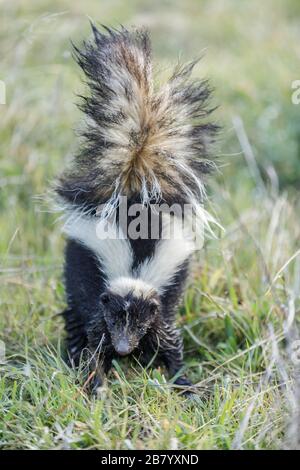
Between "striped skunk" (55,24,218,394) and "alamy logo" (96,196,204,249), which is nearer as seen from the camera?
"striped skunk" (55,24,218,394)

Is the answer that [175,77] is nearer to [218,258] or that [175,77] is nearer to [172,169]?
[172,169]

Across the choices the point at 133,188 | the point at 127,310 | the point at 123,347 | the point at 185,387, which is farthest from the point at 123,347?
the point at 133,188

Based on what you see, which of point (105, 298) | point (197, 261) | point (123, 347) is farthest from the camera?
point (197, 261)

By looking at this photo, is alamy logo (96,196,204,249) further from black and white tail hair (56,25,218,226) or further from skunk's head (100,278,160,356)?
skunk's head (100,278,160,356)

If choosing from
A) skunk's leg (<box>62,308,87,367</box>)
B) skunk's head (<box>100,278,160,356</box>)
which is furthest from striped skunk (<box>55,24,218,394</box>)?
skunk's leg (<box>62,308,87,367</box>)

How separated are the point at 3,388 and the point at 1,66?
3.83 meters

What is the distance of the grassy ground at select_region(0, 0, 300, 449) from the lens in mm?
3588

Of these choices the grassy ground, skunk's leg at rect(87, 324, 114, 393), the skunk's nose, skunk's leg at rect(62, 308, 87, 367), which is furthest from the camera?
skunk's leg at rect(62, 308, 87, 367)

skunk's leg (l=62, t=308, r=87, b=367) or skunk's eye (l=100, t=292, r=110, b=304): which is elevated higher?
skunk's eye (l=100, t=292, r=110, b=304)

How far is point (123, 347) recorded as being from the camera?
394 cm

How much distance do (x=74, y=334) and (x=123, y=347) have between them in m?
0.76

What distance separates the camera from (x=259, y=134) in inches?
291

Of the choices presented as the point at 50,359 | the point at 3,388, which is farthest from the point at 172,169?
the point at 3,388

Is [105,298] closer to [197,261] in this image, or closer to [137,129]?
[137,129]
